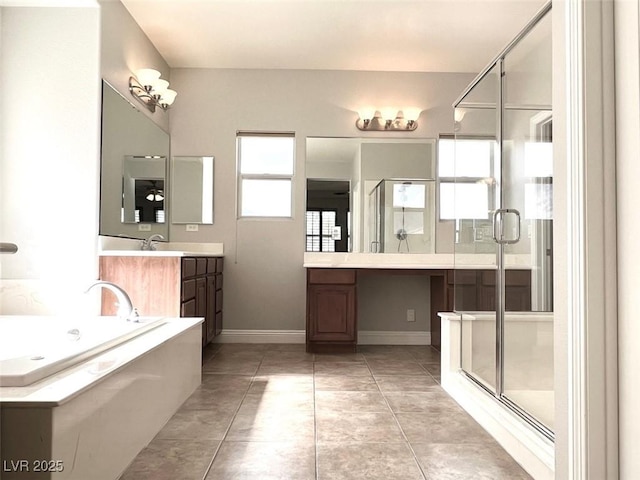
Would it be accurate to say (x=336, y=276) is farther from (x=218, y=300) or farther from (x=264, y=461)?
(x=264, y=461)

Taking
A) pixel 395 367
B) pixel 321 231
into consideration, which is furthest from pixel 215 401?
pixel 321 231

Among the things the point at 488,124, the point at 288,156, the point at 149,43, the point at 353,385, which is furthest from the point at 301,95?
the point at 353,385

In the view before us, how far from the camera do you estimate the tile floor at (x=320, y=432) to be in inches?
74.0

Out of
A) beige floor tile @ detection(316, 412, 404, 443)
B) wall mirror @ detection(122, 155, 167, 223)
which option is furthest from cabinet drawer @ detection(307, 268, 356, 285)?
beige floor tile @ detection(316, 412, 404, 443)

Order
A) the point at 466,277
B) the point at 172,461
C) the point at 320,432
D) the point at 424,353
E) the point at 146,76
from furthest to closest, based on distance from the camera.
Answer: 1. the point at 424,353
2. the point at 146,76
3. the point at 466,277
4. the point at 320,432
5. the point at 172,461

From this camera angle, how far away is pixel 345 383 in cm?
325

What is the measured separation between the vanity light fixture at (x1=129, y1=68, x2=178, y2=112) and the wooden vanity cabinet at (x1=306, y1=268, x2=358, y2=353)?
1.89m

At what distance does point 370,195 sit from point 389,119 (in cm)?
75

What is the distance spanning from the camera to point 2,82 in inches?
122

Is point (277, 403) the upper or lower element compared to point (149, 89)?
lower

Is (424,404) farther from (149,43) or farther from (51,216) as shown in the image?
(149,43)

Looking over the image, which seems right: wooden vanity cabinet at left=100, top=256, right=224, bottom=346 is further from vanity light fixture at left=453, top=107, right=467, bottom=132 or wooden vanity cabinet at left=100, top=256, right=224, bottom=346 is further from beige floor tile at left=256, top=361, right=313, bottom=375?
vanity light fixture at left=453, top=107, right=467, bottom=132

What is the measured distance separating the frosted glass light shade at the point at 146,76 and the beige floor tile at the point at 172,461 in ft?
9.33

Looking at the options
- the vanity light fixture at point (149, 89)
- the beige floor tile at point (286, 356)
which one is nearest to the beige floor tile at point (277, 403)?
the beige floor tile at point (286, 356)
